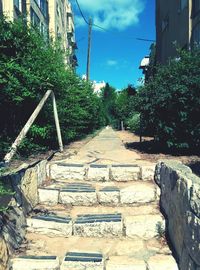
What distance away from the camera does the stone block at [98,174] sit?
5570 mm

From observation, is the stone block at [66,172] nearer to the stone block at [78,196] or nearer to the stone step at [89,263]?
the stone block at [78,196]

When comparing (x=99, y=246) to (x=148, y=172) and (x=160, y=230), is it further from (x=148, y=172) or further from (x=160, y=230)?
(x=148, y=172)

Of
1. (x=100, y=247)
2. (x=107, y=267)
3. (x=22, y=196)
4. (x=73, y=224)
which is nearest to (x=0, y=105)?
(x=22, y=196)

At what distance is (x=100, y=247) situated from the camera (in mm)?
3830

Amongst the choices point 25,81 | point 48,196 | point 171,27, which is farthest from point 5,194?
point 171,27

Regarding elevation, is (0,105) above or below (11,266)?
above

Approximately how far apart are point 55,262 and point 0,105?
3.18 meters

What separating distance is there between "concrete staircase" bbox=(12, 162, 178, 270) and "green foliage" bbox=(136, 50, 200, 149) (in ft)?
7.18

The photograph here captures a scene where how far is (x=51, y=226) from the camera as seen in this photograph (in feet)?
13.5

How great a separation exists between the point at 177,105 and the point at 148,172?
238 cm

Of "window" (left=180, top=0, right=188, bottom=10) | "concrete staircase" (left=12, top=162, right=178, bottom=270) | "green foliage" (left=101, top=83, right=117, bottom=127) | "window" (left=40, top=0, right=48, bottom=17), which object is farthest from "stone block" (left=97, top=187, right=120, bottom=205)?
"green foliage" (left=101, top=83, right=117, bottom=127)

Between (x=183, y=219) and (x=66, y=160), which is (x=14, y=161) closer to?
(x=66, y=160)

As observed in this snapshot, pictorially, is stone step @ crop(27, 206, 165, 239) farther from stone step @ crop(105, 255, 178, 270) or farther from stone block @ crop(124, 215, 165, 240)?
stone step @ crop(105, 255, 178, 270)

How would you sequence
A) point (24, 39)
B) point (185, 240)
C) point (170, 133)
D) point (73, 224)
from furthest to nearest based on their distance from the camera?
1. point (170, 133)
2. point (24, 39)
3. point (73, 224)
4. point (185, 240)
